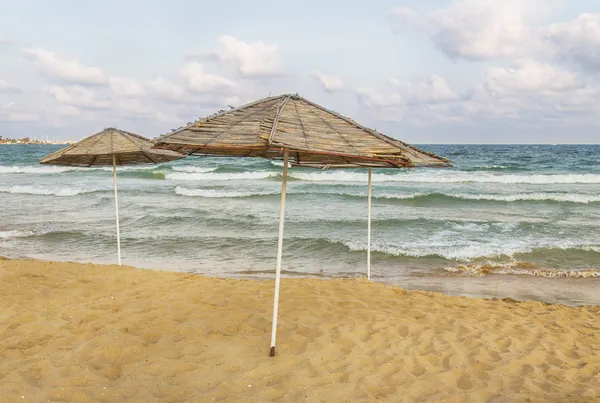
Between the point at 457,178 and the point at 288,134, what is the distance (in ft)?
97.2

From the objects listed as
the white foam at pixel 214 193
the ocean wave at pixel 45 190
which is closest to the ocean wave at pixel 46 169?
the ocean wave at pixel 45 190

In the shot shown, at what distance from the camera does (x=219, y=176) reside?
33.0 metres

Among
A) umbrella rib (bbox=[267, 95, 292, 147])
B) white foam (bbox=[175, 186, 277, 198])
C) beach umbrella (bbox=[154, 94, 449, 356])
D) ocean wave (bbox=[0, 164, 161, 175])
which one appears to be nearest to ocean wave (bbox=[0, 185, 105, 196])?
white foam (bbox=[175, 186, 277, 198])

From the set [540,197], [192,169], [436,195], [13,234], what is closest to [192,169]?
[192,169]

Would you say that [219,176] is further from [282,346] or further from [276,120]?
[276,120]

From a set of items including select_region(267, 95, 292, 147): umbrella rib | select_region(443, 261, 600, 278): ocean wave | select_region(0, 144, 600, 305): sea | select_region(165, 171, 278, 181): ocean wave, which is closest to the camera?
select_region(267, 95, 292, 147): umbrella rib

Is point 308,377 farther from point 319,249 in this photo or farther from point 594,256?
point 594,256

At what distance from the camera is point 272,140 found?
3639 mm

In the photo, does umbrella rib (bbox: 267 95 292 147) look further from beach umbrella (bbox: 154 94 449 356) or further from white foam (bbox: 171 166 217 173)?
white foam (bbox: 171 166 217 173)

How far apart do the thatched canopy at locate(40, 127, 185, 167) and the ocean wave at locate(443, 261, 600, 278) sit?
6336 millimetres

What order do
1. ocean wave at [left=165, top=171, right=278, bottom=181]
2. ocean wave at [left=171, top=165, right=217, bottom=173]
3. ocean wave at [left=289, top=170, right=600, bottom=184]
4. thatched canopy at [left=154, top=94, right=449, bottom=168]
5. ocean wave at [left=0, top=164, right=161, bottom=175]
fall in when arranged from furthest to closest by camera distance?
ocean wave at [left=171, top=165, right=217, bottom=173]
ocean wave at [left=0, top=164, right=161, bottom=175]
ocean wave at [left=165, top=171, right=278, bottom=181]
ocean wave at [left=289, top=170, right=600, bottom=184]
thatched canopy at [left=154, top=94, right=449, bottom=168]

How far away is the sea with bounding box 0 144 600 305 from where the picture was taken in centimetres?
1011

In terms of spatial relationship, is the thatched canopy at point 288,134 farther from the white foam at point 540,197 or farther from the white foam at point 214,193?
the white foam at point 540,197

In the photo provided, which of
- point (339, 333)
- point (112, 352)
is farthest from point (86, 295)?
point (339, 333)
